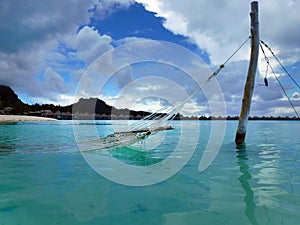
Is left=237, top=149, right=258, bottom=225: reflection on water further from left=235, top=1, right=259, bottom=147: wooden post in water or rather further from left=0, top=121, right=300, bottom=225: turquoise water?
left=235, top=1, right=259, bottom=147: wooden post in water

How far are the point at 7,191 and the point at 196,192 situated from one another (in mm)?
3678

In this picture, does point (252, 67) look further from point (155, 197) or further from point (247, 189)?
point (155, 197)

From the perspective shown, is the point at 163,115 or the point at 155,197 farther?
the point at 163,115

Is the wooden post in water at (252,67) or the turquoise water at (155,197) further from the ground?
the wooden post in water at (252,67)

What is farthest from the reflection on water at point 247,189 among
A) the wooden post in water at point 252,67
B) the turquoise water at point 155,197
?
the wooden post in water at point 252,67

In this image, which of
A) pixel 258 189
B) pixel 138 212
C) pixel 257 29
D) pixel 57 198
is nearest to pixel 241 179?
pixel 258 189

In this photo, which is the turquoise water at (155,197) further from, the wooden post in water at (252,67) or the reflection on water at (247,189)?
the wooden post in water at (252,67)

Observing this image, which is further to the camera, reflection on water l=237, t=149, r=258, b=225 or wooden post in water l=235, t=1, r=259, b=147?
wooden post in water l=235, t=1, r=259, b=147

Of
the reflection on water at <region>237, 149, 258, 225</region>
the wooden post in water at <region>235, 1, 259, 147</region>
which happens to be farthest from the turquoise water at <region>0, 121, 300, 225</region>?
the wooden post in water at <region>235, 1, 259, 147</region>

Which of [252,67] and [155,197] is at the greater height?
[252,67]

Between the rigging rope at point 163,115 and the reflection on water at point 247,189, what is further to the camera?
the rigging rope at point 163,115

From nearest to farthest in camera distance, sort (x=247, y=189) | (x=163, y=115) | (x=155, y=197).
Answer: (x=155, y=197)
(x=247, y=189)
(x=163, y=115)

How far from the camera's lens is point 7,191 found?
17.0 feet

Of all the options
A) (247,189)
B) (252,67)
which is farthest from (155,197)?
(252,67)
